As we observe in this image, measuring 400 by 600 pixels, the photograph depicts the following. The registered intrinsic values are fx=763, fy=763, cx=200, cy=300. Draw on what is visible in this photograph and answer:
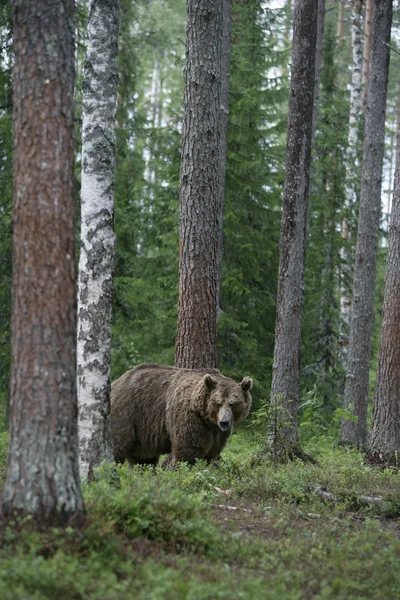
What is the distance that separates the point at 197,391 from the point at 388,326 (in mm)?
3777

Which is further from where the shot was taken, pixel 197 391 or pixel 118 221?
pixel 118 221

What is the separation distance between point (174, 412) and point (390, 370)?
3882 millimetres

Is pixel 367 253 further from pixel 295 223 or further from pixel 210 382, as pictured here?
pixel 210 382

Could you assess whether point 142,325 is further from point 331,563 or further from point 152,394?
point 331,563

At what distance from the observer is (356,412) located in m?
18.9

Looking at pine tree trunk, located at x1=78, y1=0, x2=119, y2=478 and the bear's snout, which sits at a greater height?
pine tree trunk, located at x1=78, y1=0, x2=119, y2=478

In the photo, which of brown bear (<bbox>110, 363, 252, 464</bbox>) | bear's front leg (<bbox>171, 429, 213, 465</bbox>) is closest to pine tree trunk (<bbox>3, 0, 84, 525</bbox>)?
brown bear (<bbox>110, 363, 252, 464</bbox>)

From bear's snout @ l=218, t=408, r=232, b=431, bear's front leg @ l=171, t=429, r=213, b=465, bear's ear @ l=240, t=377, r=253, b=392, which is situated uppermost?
bear's ear @ l=240, t=377, r=253, b=392

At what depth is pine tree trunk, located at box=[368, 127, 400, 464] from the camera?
506 inches

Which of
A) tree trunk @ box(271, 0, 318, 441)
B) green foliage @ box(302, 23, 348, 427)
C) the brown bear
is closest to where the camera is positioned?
the brown bear

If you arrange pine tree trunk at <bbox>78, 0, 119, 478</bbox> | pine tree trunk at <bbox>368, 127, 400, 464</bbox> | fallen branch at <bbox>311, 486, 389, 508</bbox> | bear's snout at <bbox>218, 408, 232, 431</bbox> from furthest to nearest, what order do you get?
pine tree trunk at <bbox>368, 127, 400, 464</bbox>, bear's snout at <bbox>218, 408, 232, 431</bbox>, fallen branch at <bbox>311, 486, 389, 508</bbox>, pine tree trunk at <bbox>78, 0, 119, 478</bbox>

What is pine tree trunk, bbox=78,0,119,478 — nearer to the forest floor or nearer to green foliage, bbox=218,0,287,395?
the forest floor

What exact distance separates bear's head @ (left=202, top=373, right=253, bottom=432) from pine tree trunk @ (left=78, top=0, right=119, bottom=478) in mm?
2532

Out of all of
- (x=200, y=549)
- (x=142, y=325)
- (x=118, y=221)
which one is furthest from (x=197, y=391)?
(x=118, y=221)
